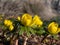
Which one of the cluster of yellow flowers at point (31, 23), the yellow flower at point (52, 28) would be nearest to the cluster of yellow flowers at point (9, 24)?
the cluster of yellow flowers at point (31, 23)

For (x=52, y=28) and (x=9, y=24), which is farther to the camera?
(x=9, y=24)

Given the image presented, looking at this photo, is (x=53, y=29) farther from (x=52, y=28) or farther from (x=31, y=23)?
(x=31, y=23)

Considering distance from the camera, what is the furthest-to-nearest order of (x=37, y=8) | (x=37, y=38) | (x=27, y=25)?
(x=37, y=8)
(x=37, y=38)
(x=27, y=25)

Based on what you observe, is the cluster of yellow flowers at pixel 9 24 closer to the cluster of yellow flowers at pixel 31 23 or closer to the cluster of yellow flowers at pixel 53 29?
the cluster of yellow flowers at pixel 31 23

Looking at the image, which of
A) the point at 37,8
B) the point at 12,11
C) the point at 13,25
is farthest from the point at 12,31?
the point at 37,8

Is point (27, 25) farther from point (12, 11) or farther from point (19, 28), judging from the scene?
point (12, 11)

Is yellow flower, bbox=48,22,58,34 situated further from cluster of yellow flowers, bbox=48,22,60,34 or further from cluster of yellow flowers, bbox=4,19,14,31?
cluster of yellow flowers, bbox=4,19,14,31

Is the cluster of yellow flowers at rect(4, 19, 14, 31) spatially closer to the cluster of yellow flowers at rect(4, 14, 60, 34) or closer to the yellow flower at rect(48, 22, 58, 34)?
the cluster of yellow flowers at rect(4, 14, 60, 34)

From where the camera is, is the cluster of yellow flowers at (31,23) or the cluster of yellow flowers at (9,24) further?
the cluster of yellow flowers at (9,24)

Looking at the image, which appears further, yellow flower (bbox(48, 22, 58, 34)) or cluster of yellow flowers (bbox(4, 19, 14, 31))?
cluster of yellow flowers (bbox(4, 19, 14, 31))

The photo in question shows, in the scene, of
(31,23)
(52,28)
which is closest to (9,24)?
(31,23)

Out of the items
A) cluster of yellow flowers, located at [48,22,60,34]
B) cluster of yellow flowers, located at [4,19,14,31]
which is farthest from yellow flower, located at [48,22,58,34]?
cluster of yellow flowers, located at [4,19,14,31]
